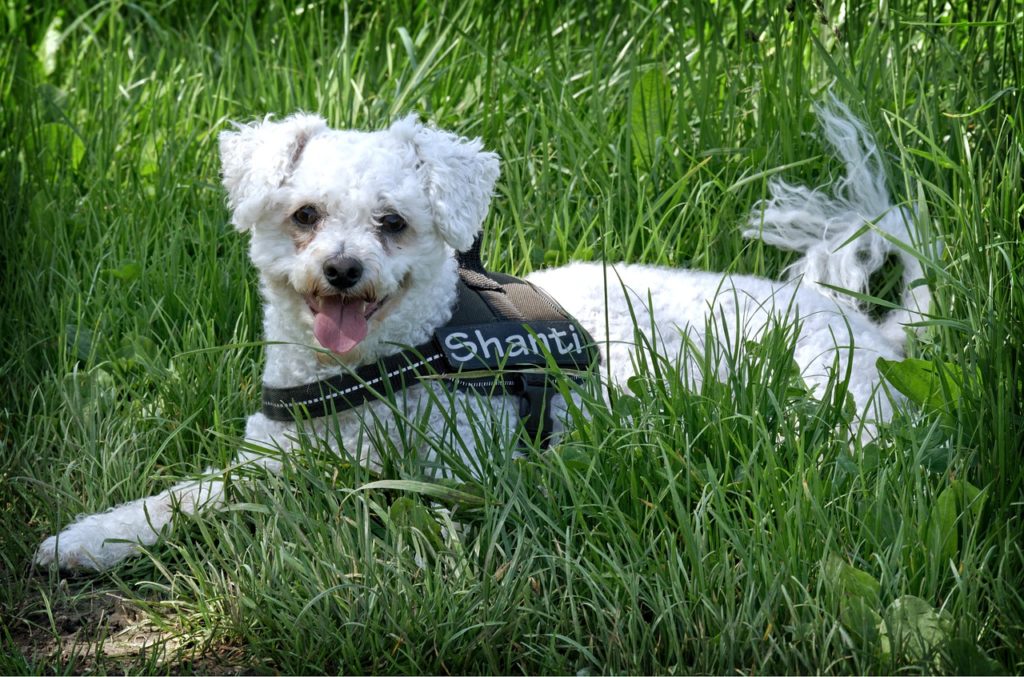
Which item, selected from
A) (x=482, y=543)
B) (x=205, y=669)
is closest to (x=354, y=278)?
(x=482, y=543)

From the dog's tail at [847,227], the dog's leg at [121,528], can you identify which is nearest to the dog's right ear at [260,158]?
the dog's leg at [121,528]

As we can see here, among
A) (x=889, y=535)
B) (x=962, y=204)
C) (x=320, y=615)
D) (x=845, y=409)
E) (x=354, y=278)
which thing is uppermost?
(x=962, y=204)

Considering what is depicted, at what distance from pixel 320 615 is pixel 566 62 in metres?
2.84

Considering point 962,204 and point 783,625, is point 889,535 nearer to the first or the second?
point 783,625

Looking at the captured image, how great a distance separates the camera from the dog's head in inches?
115

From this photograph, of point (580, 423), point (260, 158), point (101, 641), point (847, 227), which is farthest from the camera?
point (847, 227)

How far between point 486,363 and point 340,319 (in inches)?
15.9

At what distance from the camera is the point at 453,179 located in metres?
3.15

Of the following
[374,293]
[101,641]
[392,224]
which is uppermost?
[392,224]

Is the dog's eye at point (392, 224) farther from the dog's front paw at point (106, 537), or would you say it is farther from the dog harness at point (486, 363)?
the dog's front paw at point (106, 537)

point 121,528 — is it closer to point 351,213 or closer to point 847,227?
point 351,213

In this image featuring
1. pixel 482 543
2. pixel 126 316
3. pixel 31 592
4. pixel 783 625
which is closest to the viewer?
pixel 783 625

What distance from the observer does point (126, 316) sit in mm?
3762

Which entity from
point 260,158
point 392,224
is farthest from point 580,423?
point 260,158
